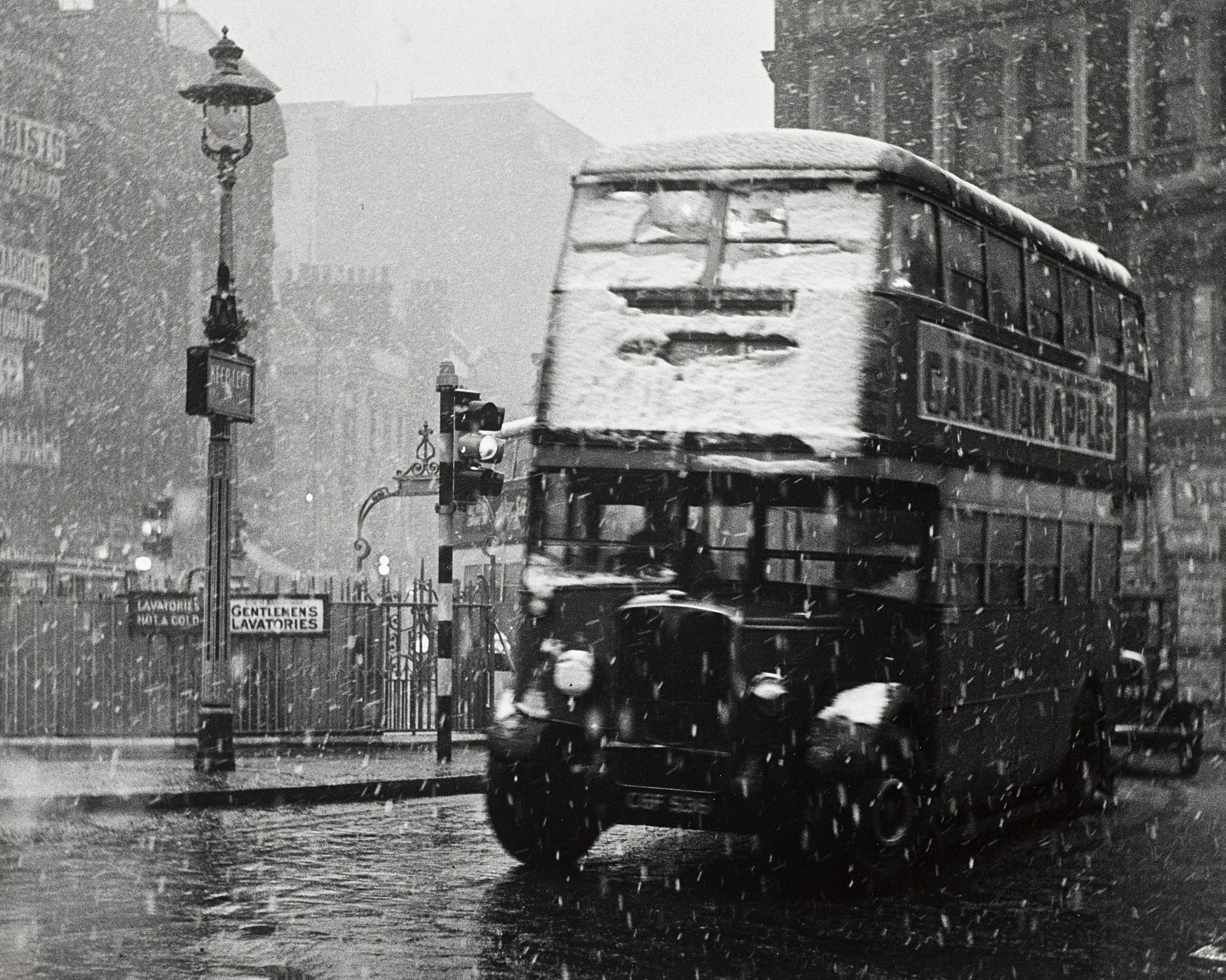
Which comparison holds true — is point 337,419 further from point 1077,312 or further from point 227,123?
point 1077,312

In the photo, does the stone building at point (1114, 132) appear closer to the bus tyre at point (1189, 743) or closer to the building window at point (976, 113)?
the building window at point (976, 113)

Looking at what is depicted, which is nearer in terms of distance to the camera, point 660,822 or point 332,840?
point 660,822

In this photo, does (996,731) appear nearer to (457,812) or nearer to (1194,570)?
(457,812)

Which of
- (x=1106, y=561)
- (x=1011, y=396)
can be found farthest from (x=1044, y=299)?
(x=1106, y=561)

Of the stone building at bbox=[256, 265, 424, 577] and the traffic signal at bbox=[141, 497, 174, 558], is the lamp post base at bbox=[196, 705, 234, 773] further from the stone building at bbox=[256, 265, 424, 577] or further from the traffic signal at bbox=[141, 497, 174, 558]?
the stone building at bbox=[256, 265, 424, 577]

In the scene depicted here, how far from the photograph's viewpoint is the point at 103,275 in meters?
65.2

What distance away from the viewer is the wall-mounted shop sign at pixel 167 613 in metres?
19.6

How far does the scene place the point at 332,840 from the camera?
11.9 m

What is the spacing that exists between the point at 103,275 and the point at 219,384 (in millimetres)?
52114

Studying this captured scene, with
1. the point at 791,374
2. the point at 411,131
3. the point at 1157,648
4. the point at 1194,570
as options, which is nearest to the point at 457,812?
the point at 791,374

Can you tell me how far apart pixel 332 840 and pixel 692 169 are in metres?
4.86

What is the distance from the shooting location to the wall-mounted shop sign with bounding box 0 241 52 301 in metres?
58.2

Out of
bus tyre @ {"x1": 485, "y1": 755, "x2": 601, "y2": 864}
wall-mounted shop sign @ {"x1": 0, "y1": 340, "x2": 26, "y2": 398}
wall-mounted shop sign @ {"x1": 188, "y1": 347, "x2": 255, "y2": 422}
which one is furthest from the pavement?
wall-mounted shop sign @ {"x1": 0, "y1": 340, "x2": 26, "y2": 398}

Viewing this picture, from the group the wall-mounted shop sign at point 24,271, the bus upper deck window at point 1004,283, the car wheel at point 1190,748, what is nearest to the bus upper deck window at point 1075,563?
the bus upper deck window at point 1004,283
